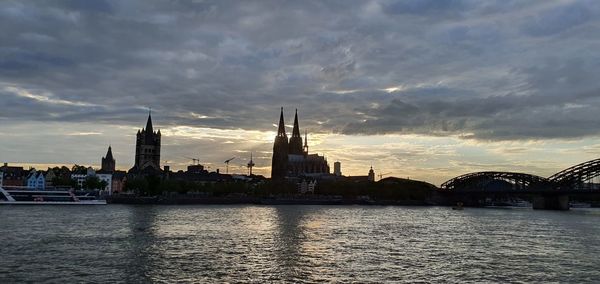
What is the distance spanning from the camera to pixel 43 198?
391 ft

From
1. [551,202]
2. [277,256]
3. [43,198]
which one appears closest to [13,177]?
[43,198]

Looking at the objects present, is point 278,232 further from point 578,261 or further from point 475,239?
point 578,261

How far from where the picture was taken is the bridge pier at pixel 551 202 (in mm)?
170375

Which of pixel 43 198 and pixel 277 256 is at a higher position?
pixel 43 198

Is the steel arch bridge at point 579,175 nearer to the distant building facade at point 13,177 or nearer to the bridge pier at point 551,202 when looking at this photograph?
the bridge pier at point 551,202

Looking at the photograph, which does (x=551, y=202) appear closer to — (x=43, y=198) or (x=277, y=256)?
(x=43, y=198)

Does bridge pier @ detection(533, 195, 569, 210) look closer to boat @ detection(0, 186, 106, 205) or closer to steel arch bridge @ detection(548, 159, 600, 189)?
steel arch bridge @ detection(548, 159, 600, 189)

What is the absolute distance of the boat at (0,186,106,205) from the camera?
114312 millimetres

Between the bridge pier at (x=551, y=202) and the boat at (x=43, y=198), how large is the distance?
13127 centimetres

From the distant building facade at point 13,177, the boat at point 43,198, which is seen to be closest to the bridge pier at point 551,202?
the boat at point 43,198

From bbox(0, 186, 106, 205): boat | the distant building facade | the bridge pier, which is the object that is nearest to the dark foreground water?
bbox(0, 186, 106, 205): boat

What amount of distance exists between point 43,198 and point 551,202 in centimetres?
14522

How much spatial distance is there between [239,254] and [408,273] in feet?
42.0

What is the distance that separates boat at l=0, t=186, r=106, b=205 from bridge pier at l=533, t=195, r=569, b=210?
131273 millimetres
